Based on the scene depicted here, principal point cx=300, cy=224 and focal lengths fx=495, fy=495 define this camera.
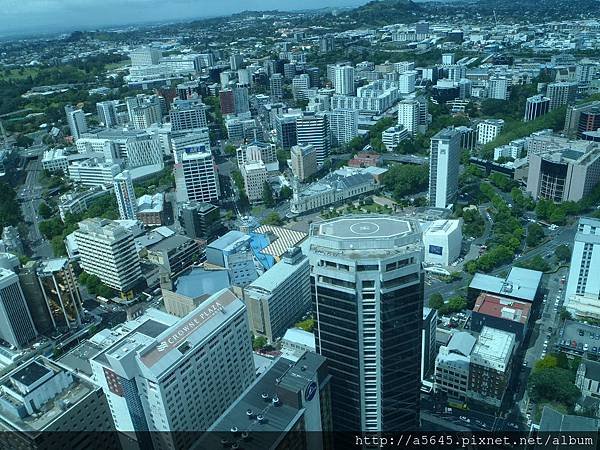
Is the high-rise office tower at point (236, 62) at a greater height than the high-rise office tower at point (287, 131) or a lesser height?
greater

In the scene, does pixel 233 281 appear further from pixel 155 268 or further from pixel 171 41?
pixel 171 41

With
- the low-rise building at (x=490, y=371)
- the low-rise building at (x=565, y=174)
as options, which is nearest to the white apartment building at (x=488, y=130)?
the low-rise building at (x=565, y=174)

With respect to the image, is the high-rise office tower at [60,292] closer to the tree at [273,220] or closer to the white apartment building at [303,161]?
the tree at [273,220]

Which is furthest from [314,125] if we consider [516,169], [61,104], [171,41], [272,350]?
[171,41]

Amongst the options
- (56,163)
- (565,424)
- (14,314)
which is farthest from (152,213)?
(565,424)

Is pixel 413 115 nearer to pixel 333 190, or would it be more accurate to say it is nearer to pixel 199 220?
pixel 333 190
